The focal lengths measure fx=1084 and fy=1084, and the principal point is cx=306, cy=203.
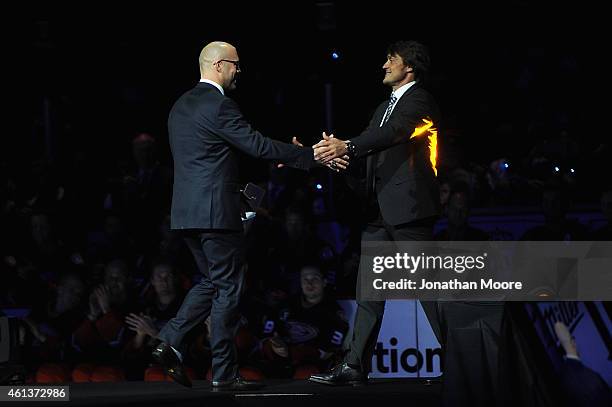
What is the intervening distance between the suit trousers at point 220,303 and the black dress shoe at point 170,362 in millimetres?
44

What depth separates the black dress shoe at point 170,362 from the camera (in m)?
5.86

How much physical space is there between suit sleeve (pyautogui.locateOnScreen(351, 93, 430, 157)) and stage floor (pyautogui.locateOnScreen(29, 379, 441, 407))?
4.21 feet

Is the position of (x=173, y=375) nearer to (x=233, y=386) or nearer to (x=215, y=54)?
(x=233, y=386)

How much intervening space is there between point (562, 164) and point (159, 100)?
5.04 m

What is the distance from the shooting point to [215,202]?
5820 mm

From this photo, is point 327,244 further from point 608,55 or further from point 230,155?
point 608,55

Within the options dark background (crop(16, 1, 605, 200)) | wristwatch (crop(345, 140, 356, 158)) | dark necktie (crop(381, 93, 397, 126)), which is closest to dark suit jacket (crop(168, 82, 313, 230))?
wristwatch (crop(345, 140, 356, 158))

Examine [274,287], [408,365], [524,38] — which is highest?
[524,38]

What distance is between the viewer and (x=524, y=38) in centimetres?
1131

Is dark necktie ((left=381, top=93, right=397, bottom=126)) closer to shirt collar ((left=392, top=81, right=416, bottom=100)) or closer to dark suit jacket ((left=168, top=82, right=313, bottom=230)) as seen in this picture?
shirt collar ((left=392, top=81, right=416, bottom=100))

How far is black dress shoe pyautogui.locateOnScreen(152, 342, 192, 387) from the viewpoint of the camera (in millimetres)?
5863

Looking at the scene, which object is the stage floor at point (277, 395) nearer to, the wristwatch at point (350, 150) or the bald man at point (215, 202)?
the bald man at point (215, 202)

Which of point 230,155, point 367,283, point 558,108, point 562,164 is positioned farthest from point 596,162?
point 230,155

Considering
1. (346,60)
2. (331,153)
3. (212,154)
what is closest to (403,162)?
(331,153)
